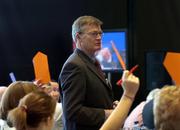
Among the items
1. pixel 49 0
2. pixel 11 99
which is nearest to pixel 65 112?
pixel 11 99

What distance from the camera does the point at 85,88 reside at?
2.06 m

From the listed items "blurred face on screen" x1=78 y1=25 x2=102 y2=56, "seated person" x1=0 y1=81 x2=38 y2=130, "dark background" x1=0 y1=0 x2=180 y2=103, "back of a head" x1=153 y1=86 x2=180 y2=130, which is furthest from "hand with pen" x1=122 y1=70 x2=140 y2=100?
"dark background" x1=0 y1=0 x2=180 y2=103

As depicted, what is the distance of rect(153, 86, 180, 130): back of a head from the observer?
1319mm

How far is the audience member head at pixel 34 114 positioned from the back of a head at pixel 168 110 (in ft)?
1.50

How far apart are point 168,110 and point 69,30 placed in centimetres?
402

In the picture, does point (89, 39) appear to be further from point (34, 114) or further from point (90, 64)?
point (34, 114)

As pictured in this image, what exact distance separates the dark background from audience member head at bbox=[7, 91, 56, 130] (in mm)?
3446

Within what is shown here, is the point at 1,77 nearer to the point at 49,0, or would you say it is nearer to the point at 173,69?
the point at 49,0

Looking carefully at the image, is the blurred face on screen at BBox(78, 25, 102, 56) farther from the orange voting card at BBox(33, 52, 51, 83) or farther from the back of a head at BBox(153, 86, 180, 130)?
the back of a head at BBox(153, 86, 180, 130)

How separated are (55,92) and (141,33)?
2242 millimetres

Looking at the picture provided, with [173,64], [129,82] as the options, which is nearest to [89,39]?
[173,64]

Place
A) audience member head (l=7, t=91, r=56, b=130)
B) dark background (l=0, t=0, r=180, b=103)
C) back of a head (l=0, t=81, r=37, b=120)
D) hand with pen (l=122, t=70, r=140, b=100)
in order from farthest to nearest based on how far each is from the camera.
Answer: dark background (l=0, t=0, r=180, b=103) → back of a head (l=0, t=81, r=37, b=120) → audience member head (l=7, t=91, r=56, b=130) → hand with pen (l=122, t=70, r=140, b=100)

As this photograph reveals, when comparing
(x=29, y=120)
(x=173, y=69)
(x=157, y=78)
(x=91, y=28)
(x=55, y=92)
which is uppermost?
(x=91, y=28)

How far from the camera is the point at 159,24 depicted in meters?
4.78
